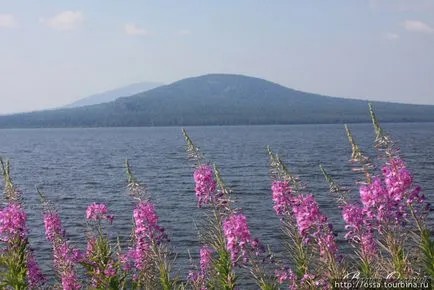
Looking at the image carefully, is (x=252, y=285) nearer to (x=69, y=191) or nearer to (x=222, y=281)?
(x=222, y=281)

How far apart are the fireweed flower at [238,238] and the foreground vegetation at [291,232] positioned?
17mm

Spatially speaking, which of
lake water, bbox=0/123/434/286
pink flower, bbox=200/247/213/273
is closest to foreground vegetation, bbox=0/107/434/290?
pink flower, bbox=200/247/213/273

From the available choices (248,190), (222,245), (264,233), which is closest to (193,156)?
(222,245)

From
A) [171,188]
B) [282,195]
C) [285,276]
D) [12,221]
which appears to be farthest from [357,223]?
[171,188]

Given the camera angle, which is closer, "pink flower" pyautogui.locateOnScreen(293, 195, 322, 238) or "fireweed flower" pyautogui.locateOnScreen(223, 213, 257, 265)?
"pink flower" pyautogui.locateOnScreen(293, 195, 322, 238)

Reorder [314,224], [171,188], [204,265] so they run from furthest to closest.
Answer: [171,188] → [204,265] → [314,224]

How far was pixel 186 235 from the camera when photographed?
3856 centimetres

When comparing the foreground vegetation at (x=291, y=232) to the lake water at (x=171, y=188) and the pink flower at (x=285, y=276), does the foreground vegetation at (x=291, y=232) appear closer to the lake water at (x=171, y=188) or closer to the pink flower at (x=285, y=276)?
the pink flower at (x=285, y=276)

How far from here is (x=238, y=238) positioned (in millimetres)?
10008

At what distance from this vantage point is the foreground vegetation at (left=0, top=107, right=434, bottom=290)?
9.02 metres

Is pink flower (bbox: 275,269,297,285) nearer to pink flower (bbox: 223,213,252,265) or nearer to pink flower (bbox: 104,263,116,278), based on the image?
pink flower (bbox: 223,213,252,265)

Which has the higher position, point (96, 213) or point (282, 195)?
point (282, 195)

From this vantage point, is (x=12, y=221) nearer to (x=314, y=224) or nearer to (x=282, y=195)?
(x=282, y=195)

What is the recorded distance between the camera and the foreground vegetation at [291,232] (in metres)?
9.02
